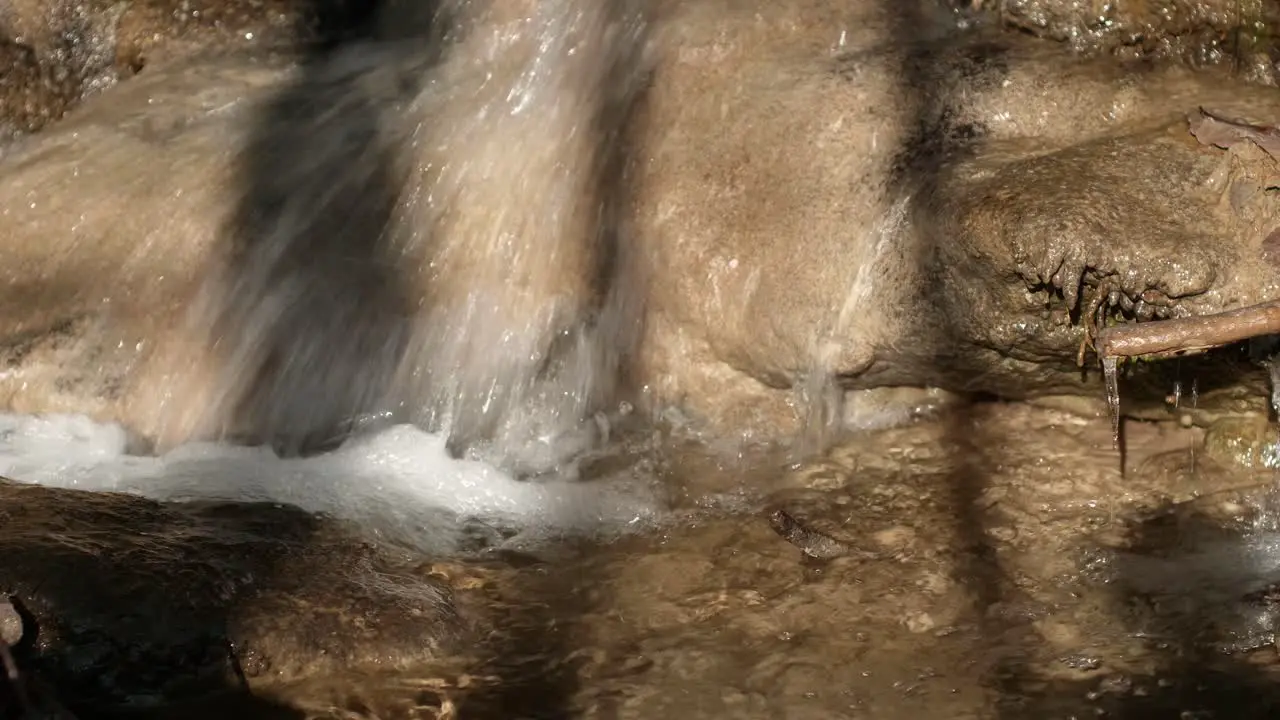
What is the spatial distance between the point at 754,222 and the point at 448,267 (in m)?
1.10

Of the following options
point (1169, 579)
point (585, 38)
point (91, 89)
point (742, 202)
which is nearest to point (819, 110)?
point (742, 202)

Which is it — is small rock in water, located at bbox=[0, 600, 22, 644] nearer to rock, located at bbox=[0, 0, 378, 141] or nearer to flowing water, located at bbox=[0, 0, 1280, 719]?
flowing water, located at bbox=[0, 0, 1280, 719]

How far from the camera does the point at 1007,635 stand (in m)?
3.75

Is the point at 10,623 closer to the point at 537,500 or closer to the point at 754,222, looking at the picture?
the point at 537,500

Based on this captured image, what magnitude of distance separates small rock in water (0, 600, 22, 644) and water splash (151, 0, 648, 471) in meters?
1.62

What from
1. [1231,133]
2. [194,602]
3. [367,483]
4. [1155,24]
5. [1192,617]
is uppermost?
[1155,24]

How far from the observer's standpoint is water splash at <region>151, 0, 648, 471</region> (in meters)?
5.12

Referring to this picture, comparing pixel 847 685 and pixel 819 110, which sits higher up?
pixel 819 110

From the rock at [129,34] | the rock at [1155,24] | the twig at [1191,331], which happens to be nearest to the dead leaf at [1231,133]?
the rock at [1155,24]

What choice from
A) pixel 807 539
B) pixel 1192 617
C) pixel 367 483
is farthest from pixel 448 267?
pixel 1192 617

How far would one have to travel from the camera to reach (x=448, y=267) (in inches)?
210

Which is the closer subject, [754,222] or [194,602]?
[194,602]

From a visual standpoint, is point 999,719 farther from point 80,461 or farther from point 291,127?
point 291,127

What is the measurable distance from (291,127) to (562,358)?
1.51 m
